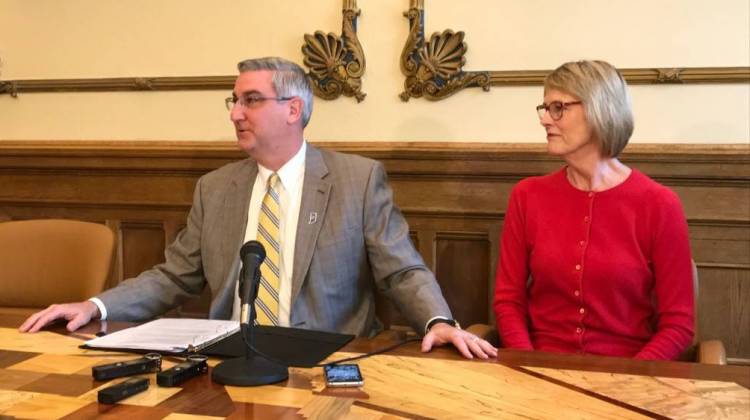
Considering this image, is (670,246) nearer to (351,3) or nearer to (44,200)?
(351,3)

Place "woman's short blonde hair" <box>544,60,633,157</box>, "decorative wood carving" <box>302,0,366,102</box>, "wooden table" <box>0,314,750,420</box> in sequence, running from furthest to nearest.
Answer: "decorative wood carving" <box>302,0,366,102</box>, "woman's short blonde hair" <box>544,60,633,157</box>, "wooden table" <box>0,314,750,420</box>

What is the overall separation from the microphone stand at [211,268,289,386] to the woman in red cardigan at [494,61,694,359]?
0.90m

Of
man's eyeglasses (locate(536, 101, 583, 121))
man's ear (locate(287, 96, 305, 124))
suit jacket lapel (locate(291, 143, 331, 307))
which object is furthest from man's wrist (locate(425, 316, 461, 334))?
man's ear (locate(287, 96, 305, 124))

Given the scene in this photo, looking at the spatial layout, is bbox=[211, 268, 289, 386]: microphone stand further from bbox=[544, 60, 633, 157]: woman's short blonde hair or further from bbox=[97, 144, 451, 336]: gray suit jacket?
bbox=[544, 60, 633, 157]: woman's short blonde hair

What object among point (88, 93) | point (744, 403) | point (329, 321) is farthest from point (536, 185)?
point (88, 93)

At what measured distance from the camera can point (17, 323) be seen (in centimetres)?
188

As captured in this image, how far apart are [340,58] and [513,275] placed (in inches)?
45.4

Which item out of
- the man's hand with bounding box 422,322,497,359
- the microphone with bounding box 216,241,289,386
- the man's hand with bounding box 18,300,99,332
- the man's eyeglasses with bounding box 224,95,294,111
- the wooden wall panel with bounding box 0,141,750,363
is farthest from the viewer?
the wooden wall panel with bounding box 0,141,750,363

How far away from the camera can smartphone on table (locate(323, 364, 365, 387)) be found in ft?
4.49

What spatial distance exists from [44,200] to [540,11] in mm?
2218

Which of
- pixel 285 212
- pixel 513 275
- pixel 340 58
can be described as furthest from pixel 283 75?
pixel 513 275

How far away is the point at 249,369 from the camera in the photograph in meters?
1.42

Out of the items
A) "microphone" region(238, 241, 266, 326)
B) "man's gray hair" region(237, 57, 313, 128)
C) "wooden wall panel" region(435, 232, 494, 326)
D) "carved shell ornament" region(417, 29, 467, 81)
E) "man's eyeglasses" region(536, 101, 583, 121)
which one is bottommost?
"wooden wall panel" region(435, 232, 494, 326)

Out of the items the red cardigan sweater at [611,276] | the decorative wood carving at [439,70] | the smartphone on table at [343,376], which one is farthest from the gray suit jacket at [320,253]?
the smartphone on table at [343,376]
